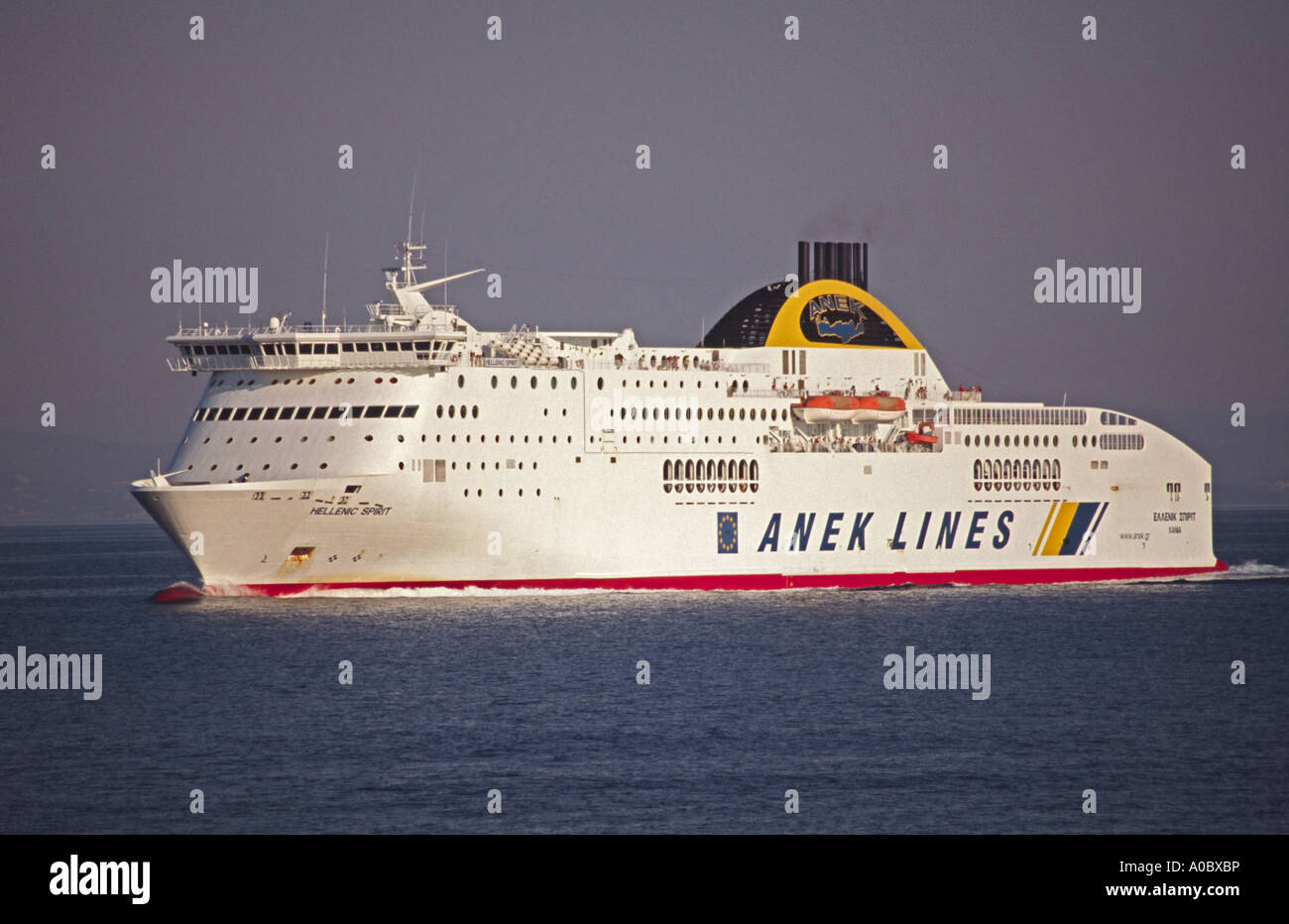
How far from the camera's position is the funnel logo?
167ft

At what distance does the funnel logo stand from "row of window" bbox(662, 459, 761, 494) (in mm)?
6160

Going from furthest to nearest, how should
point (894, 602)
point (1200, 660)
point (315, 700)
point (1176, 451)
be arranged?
point (1176, 451) → point (894, 602) → point (1200, 660) → point (315, 700)

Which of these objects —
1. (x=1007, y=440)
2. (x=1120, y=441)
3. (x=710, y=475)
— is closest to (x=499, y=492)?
(x=710, y=475)

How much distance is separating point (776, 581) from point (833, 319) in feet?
31.0

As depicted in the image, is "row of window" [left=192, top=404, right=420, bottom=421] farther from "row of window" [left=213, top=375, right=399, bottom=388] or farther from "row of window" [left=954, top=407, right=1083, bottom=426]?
"row of window" [left=954, top=407, right=1083, bottom=426]

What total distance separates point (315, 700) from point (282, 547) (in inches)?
429

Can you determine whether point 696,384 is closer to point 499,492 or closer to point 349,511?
point 499,492

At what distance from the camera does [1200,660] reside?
36.5 m

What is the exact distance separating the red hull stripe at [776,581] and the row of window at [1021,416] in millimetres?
4929

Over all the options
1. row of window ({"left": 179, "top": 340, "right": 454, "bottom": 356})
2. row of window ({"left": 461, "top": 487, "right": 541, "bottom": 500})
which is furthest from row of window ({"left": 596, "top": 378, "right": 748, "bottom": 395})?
row of window ({"left": 179, "top": 340, "right": 454, "bottom": 356})

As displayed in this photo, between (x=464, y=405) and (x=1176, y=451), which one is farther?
(x=1176, y=451)

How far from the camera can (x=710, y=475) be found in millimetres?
46219
